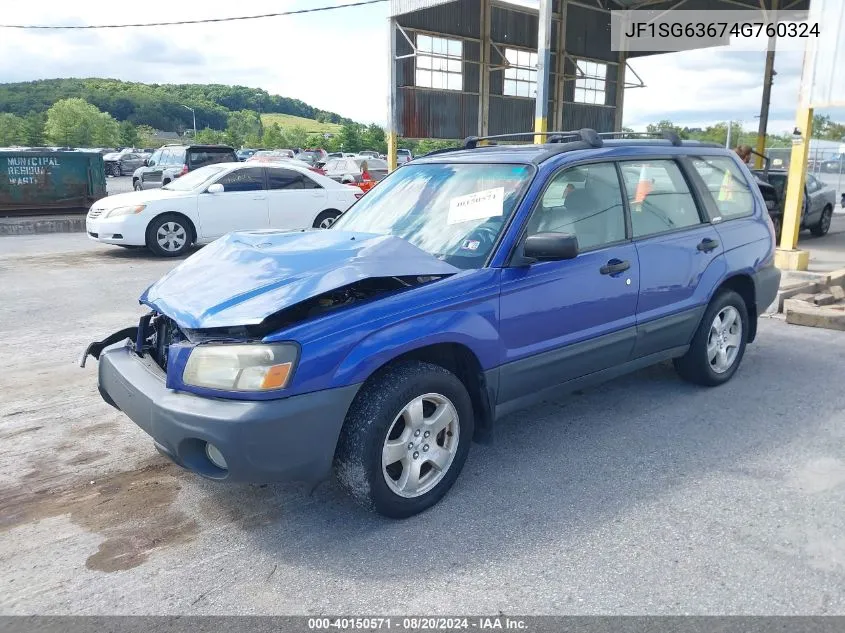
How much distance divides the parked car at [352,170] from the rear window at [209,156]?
3023 mm

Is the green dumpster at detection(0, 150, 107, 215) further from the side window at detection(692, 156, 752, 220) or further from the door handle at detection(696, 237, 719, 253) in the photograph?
the door handle at detection(696, 237, 719, 253)

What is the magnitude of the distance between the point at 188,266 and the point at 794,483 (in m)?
3.41

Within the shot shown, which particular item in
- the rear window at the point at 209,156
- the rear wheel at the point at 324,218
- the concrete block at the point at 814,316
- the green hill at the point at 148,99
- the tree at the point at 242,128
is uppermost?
the green hill at the point at 148,99

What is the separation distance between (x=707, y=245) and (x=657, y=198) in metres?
0.51

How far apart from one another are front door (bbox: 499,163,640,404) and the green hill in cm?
12242

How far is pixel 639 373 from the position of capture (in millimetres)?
5297

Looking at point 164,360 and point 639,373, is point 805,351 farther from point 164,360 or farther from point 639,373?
point 164,360

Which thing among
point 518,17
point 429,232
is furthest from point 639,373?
point 518,17

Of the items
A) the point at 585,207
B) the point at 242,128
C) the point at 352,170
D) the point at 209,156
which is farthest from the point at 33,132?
the point at 585,207

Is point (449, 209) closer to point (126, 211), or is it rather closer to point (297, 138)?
point (126, 211)

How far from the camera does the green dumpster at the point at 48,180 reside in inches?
579

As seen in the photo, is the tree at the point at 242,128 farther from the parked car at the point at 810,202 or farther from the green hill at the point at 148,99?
the parked car at the point at 810,202

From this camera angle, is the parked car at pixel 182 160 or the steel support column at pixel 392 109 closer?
the steel support column at pixel 392 109

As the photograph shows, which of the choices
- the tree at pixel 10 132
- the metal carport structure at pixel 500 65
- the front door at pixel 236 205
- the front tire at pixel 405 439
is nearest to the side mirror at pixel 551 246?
the front tire at pixel 405 439
